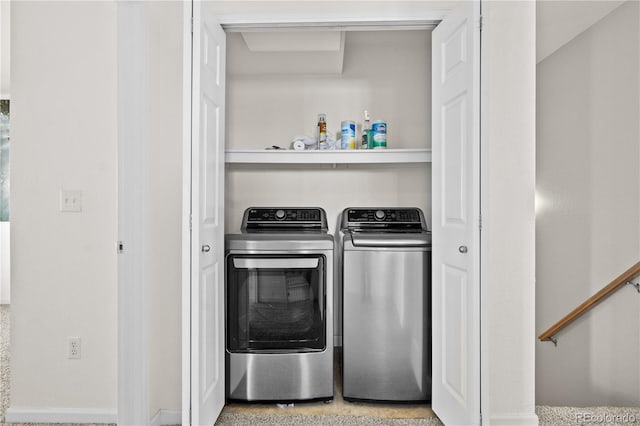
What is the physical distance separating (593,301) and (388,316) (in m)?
1.16

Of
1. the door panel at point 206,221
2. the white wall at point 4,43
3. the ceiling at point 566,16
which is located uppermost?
the white wall at point 4,43

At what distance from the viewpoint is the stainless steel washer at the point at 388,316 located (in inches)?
90.6

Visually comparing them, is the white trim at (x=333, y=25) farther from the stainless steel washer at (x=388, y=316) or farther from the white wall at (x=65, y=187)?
the stainless steel washer at (x=388, y=316)

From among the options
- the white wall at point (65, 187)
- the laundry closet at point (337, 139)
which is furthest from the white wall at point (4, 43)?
the laundry closet at point (337, 139)

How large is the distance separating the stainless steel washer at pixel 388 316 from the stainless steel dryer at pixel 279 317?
0.42ft

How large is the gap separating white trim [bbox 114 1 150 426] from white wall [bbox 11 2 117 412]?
0.20 meters

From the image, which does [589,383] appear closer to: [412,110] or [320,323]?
[320,323]

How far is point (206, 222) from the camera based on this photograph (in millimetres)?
1956

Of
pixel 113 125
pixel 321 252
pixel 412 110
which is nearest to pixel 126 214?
pixel 113 125

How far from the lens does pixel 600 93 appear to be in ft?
8.63

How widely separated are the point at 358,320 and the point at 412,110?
1.59m

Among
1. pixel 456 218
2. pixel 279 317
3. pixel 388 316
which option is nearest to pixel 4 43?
pixel 279 317

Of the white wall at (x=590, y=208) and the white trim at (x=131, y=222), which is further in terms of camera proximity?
the white wall at (x=590, y=208)

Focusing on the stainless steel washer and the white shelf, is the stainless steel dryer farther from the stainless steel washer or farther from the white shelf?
the white shelf
